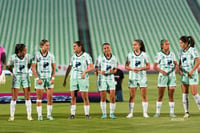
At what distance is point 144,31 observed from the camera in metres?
39.8

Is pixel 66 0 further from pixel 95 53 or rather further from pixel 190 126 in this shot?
pixel 190 126

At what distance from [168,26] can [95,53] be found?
8.93 meters

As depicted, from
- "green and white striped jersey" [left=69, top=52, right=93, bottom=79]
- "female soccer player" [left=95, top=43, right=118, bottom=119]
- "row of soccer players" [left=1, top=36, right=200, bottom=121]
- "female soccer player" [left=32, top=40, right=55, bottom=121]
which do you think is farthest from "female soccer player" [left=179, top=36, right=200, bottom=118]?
"female soccer player" [left=32, top=40, right=55, bottom=121]

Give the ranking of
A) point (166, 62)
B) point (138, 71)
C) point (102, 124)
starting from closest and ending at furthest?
point (102, 124), point (166, 62), point (138, 71)

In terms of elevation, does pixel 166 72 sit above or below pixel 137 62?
below

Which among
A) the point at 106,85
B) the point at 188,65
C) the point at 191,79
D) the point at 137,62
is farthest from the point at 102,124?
the point at 188,65

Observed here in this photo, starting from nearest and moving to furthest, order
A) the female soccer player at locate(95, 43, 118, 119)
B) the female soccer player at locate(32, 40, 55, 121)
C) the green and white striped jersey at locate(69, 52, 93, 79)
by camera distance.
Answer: the female soccer player at locate(32, 40, 55, 121) → the green and white striped jersey at locate(69, 52, 93, 79) → the female soccer player at locate(95, 43, 118, 119)

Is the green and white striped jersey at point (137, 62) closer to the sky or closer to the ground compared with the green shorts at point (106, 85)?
closer to the sky

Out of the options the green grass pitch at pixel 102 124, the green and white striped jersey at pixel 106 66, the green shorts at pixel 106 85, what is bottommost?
the green grass pitch at pixel 102 124

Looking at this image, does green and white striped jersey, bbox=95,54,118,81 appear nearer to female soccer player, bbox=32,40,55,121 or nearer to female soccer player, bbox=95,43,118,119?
female soccer player, bbox=95,43,118,119

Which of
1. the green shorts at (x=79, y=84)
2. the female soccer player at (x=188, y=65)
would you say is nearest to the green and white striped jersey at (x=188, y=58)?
the female soccer player at (x=188, y=65)

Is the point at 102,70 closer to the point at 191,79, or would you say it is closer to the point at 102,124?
the point at 102,124

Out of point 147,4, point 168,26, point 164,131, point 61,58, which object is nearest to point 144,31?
point 168,26

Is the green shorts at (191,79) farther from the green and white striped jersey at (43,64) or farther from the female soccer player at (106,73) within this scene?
the green and white striped jersey at (43,64)
